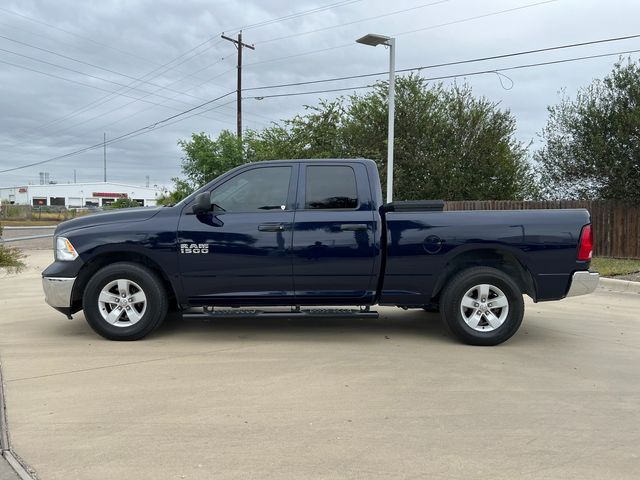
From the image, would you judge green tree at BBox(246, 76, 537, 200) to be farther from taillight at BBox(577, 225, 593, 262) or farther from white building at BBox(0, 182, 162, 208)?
white building at BBox(0, 182, 162, 208)

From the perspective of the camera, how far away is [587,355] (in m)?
5.69

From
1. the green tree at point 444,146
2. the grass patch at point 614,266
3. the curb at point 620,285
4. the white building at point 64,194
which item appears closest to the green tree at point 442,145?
the green tree at point 444,146

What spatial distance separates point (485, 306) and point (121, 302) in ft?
12.8

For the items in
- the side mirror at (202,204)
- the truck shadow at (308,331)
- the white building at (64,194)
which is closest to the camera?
the side mirror at (202,204)

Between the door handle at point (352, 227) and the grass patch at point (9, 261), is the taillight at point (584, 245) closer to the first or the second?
the door handle at point (352, 227)

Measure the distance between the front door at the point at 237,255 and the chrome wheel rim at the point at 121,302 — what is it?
1.75ft

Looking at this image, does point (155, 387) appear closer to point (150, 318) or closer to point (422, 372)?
point (150, 318)

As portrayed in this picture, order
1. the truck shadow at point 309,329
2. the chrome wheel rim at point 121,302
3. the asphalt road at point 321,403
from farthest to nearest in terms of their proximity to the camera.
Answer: the truck shadow at point 309,329 < the chrome wheel rim at point 121,302 < the asphalt road at point 321,403

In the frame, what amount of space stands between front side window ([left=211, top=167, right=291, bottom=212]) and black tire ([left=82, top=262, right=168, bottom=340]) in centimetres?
110

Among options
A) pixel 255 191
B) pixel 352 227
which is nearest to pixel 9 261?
pixel 255 191

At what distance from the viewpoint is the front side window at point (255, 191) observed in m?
6.03

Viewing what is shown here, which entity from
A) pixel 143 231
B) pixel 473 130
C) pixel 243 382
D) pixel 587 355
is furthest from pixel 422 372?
pixel 473 130

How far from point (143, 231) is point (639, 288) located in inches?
337

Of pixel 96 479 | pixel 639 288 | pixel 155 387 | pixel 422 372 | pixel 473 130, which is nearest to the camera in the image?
pixel 96 479
